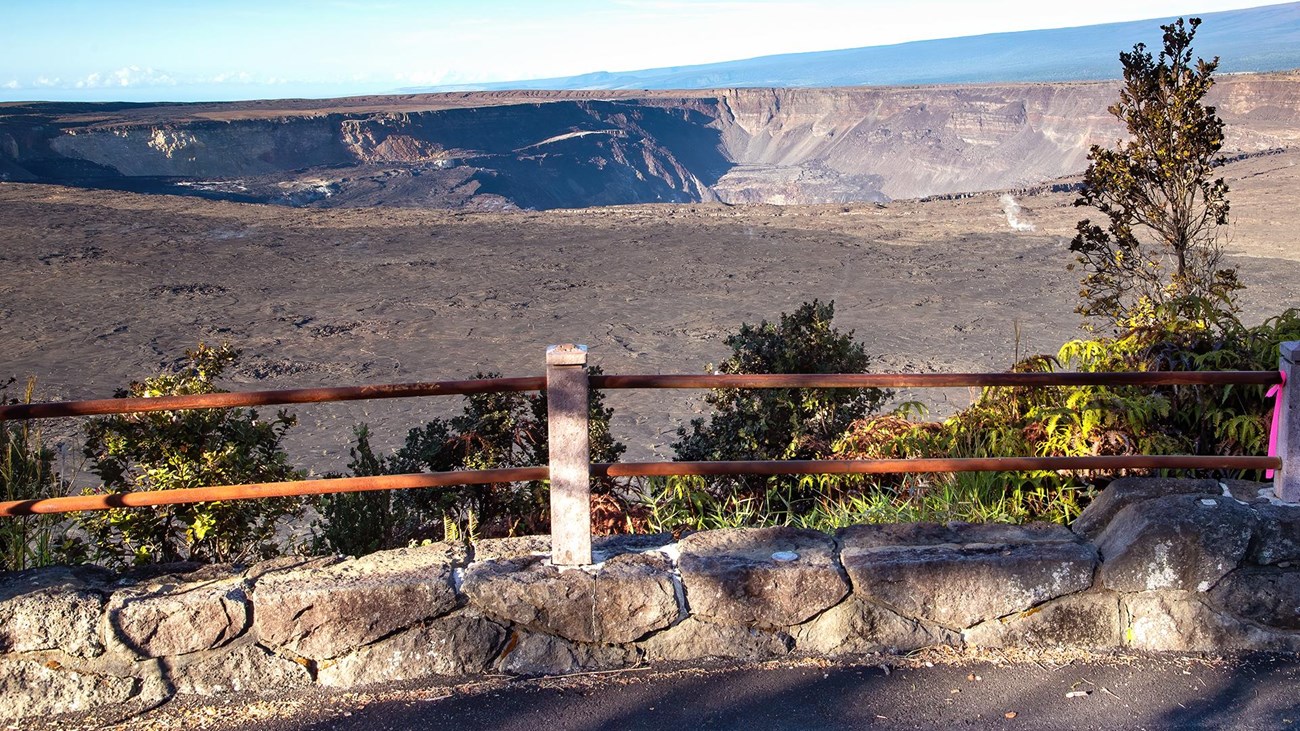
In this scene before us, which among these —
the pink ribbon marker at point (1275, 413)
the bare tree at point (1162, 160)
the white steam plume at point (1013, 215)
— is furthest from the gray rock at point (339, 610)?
the white steam plume at point (1013, 215)

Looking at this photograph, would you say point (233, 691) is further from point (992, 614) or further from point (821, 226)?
point (821, 226)

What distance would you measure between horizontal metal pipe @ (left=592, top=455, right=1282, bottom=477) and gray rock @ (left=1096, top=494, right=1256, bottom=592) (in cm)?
21

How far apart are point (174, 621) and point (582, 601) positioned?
124cm

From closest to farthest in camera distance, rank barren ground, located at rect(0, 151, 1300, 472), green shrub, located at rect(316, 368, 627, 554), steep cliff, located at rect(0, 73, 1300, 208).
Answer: green shrub, located at rect(316, 368, 627, 554) → barren ground, located at rect(0, 151, 1300, 472) → steep cliff, located at rect(0, 73, 1300, 208)

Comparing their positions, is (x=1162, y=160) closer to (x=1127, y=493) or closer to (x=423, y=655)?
(x=1127, y=493)

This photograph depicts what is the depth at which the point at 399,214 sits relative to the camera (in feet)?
101

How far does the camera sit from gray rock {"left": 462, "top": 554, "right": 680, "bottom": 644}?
3426 mm

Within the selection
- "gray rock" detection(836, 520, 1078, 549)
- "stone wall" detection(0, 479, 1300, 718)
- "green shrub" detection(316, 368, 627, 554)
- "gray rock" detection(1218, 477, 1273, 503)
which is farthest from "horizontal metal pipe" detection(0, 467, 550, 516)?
"gray rock" detection(1218, 477, 1273, 503)

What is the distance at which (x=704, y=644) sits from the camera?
3.47 m

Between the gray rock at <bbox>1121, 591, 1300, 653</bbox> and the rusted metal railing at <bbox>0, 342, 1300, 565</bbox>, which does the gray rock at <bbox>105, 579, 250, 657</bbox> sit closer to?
the rusted metal railing at <bbox>0, 342, 1300, 565</bbox>

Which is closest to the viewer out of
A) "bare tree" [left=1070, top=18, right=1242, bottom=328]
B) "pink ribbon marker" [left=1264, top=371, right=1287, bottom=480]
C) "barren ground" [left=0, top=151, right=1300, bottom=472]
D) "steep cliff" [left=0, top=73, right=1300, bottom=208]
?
"pink ribbon marker" [left=1264, top=371, right=1287, bottom=480]

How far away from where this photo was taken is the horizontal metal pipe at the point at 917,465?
363 centimetres

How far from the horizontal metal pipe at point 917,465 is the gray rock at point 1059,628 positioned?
1.53ft

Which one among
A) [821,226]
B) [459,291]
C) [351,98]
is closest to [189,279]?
[459,291]
